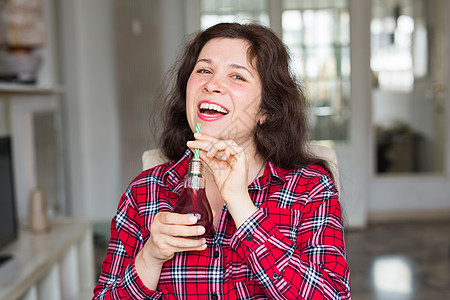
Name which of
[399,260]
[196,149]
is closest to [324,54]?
[399,260]

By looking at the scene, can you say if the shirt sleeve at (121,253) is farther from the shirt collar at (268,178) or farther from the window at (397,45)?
the window at (397,45)

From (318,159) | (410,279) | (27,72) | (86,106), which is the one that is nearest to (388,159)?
(410,279)

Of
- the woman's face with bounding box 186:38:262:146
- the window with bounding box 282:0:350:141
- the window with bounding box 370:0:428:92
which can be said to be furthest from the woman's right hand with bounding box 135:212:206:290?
the window with bounding box 370:0:428:92

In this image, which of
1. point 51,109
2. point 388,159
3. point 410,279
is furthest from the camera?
point 388,159

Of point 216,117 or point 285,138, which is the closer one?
point 216,117

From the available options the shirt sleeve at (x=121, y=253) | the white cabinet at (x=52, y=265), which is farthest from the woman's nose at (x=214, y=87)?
the white cabinet at (x=52, y=265)

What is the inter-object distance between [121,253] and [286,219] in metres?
0.39

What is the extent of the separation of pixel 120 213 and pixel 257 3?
333cm

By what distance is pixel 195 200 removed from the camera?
3.49ft

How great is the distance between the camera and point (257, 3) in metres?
4.30

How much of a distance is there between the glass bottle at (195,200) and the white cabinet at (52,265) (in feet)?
3.28

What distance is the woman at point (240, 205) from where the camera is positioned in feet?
3.50

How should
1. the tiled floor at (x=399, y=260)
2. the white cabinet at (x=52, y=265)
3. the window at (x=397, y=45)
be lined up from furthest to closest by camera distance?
the window at (x=397, y=45)
the tiled floor at (x=399, y=260)
the white cabinet at (x=52, y=265)

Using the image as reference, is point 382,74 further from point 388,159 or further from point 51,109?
point 51,109
